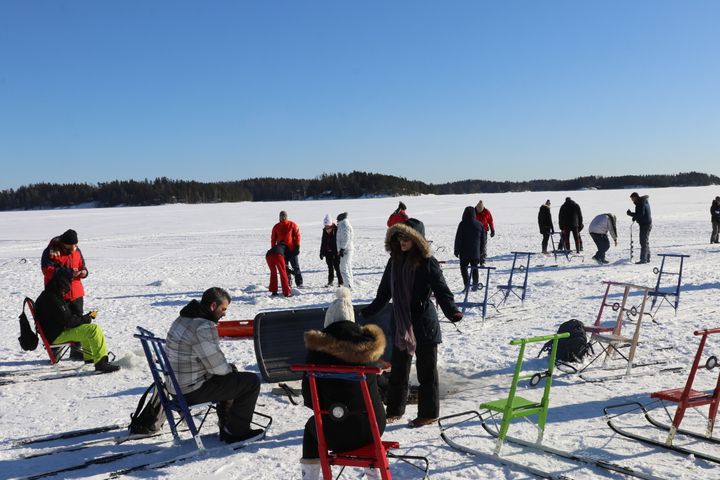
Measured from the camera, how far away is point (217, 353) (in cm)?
419

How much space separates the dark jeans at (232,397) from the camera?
4227mm

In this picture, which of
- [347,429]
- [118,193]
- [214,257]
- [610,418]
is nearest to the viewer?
[347,429]

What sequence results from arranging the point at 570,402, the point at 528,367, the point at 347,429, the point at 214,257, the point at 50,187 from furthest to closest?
the point at 50,187
the point at 214,257
the point at 528,367
the point at 570,402
the point at 347,429

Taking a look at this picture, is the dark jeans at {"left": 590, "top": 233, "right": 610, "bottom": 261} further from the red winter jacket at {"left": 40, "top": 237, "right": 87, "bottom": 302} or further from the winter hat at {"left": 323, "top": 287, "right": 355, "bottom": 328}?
the winter hat at {"left": 323, "top": 287, "right": 355, "bottom": 328}

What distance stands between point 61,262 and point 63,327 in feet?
3.24

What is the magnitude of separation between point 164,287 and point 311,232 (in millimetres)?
15554

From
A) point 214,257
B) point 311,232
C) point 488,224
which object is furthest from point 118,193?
point 488,224

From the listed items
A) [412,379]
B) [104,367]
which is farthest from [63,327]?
[412,379]

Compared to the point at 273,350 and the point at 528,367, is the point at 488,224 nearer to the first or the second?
the point at 528,367

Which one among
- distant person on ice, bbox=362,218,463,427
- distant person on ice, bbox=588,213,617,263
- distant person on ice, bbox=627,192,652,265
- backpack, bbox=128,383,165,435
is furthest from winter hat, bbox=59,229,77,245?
distant person on ice, bbox=627,192,652,265

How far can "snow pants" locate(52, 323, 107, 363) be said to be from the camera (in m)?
6.24

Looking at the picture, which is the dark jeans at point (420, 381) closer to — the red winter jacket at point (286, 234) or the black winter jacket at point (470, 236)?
the black winter jacket at point (470, 236)

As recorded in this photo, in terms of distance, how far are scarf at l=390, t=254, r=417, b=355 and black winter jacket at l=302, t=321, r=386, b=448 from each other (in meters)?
1.45

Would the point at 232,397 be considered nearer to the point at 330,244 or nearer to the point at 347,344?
the point at 347,344
